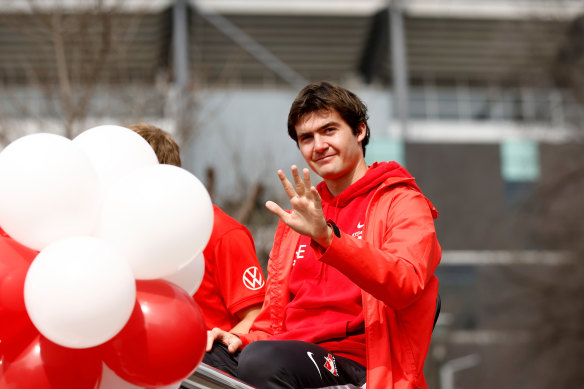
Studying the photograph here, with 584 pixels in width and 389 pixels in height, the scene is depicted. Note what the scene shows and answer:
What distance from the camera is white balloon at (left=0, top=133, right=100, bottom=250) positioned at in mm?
2354

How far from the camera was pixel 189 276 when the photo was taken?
2.79 m

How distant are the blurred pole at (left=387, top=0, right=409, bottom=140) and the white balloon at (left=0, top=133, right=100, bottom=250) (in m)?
26.2

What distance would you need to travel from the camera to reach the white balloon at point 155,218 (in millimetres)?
2371

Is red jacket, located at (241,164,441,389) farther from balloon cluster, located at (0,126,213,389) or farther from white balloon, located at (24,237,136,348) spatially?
white balloon, located at (24,237,136,348)

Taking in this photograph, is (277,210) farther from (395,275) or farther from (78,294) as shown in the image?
(78,294)

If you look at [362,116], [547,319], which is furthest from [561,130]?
[362,116]

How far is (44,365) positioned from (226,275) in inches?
54.5

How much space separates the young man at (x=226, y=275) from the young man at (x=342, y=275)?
0.78 ft

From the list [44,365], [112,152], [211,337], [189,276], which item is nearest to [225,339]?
[211,337]

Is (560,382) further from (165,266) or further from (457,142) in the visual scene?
(165,266)

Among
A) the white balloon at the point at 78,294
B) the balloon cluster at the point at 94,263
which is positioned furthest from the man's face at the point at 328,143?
the white balloon at the point at 78,294

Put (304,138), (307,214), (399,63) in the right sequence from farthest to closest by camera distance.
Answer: (399,63) → (304,138) → (307,214)

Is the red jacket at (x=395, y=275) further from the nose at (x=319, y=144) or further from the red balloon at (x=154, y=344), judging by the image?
the red balloon at (x=154, y=344)

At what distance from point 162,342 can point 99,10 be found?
7.01 meters
